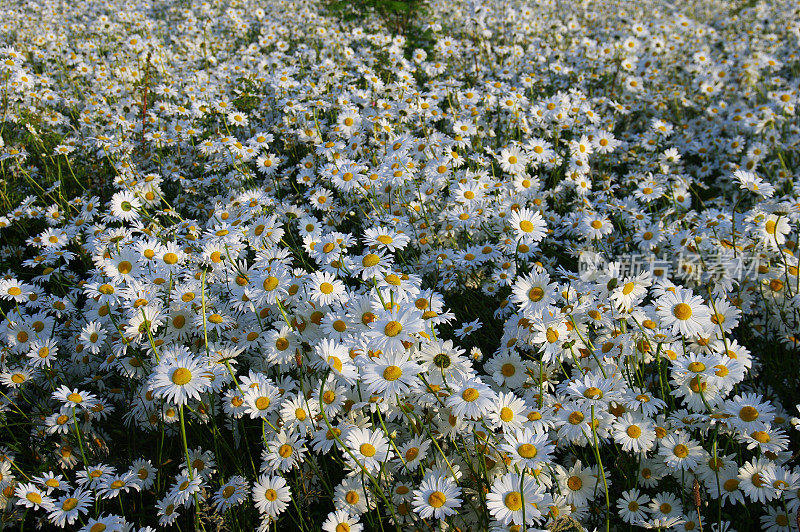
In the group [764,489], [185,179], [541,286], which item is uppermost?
[541,286]

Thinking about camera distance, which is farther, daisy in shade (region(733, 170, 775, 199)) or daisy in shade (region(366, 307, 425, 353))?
daisy in shade (region(733, 170, 775, 199))

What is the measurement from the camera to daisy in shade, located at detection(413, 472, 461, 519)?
208 cm

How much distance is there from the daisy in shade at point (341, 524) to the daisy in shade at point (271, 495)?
0.86ft

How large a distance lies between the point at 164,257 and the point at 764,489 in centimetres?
338

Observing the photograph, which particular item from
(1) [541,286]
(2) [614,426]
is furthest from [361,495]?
(1) [541,286]

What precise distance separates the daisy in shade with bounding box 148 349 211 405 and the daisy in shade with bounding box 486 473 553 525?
4.27 ft

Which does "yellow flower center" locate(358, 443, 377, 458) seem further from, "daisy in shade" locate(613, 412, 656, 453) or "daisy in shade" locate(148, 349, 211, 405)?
"daisy in shade" locate(613, 412, 656, 453)

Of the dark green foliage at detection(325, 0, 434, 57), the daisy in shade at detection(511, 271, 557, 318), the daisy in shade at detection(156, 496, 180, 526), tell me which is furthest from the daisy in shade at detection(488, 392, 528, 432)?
the dark green foliage at detection(325, 0, 434, 57)

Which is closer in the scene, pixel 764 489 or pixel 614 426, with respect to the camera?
pixel 764 489

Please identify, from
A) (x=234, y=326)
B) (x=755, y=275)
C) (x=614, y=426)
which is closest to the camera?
(x=614, y=426)

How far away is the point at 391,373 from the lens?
2.08 metres

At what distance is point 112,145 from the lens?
5.18 m

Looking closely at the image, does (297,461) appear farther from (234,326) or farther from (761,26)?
(761,26)

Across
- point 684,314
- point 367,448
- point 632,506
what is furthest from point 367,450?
point 684,314
